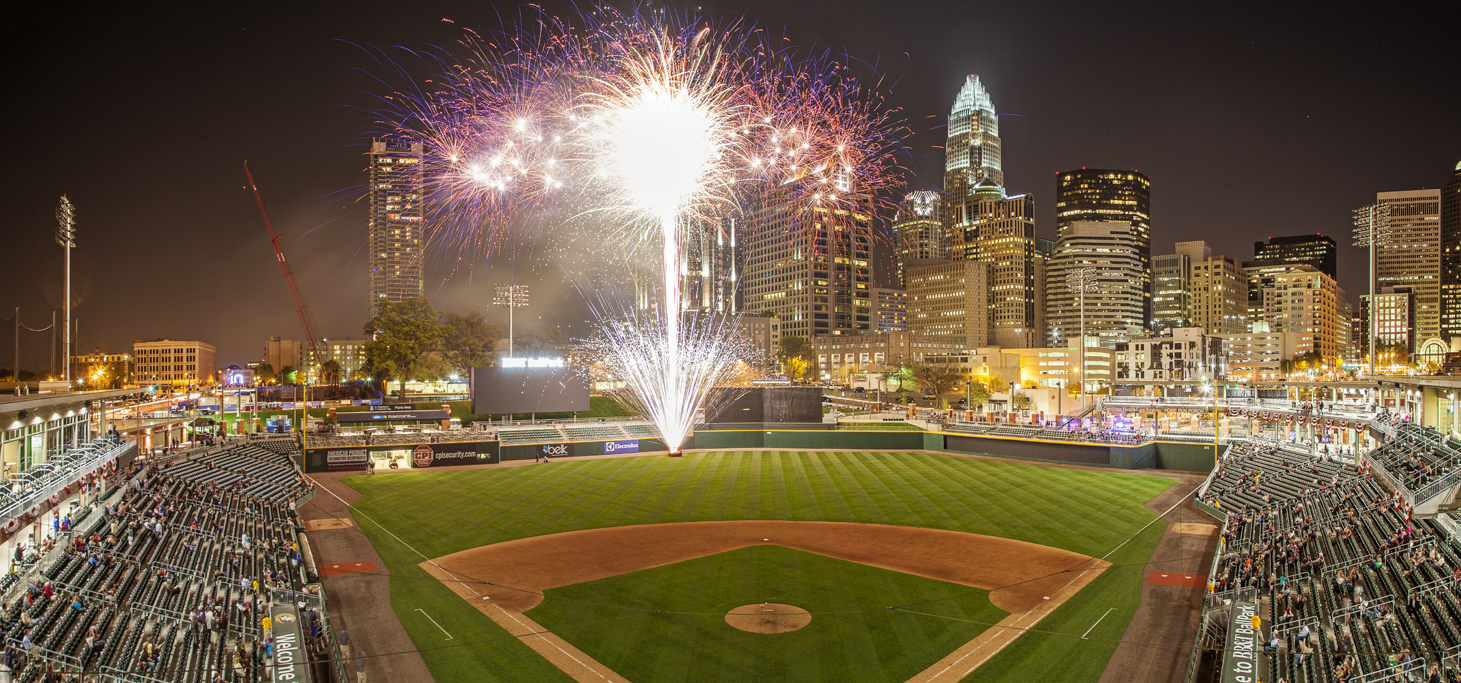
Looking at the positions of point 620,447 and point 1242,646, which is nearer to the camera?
point 1242,646

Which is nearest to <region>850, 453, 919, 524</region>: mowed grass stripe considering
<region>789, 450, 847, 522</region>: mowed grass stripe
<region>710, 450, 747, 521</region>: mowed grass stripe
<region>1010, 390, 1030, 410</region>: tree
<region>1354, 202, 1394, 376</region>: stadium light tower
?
<region>789, 450, 847, 522</region>: mowed grass stripe

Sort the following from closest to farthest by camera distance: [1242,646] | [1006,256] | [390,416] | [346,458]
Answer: [1242,646], [346,458], [390,416], [1006,256]

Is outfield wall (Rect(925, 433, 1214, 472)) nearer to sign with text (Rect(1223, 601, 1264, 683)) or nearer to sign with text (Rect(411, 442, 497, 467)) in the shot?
sign with text (Rect(1223, 601, 1264, 683))

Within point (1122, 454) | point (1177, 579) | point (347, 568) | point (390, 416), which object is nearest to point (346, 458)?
point (390, 416)

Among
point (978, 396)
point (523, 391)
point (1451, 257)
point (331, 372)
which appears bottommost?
point (978, 396)

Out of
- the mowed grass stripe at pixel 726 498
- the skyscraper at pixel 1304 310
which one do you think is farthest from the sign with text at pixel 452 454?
the skyscraper at pixel 1304 310

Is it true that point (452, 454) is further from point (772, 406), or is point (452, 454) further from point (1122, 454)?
point (1122, 454)

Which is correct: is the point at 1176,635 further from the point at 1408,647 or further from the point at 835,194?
the point at 835,194

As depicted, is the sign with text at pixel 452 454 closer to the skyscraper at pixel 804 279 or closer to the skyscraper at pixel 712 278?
the skyscraper at pixel 712 278
